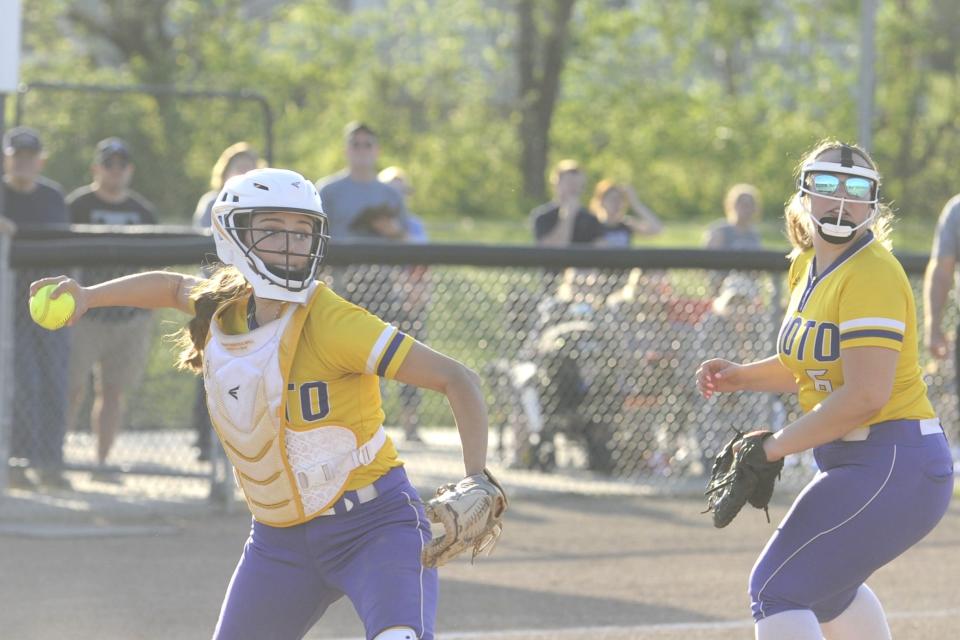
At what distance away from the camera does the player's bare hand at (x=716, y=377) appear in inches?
203

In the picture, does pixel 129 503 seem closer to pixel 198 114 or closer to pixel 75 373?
pixel 75 373

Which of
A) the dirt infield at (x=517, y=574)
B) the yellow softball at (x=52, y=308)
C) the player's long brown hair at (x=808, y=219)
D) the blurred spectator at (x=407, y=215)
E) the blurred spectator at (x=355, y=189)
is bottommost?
the dirt infield at (x=517, y=574)

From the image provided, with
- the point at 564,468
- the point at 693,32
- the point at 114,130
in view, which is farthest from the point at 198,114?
the point at 693,32

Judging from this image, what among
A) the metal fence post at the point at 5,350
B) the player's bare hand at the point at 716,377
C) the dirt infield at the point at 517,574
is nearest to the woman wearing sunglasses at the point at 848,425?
the player's bare hand at the point at 716,377

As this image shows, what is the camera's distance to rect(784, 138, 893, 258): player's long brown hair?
4734 mm

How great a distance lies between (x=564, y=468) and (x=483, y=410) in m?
6.40

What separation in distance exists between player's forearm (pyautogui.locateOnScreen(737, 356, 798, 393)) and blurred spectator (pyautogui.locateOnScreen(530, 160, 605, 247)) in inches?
239

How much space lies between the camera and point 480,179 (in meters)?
30.9

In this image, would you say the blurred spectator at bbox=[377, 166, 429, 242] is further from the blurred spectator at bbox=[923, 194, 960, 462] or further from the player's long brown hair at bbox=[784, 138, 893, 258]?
the player's long brown hair at bbox=[784, 138, 893, 258]

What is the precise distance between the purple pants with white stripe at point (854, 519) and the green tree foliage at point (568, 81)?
2349cm

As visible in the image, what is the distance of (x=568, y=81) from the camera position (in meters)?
34.9

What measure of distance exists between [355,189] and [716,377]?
18.2 ft

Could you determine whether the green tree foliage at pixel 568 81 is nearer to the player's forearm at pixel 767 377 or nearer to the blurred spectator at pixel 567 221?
the blurred spectator at pixel 567 221

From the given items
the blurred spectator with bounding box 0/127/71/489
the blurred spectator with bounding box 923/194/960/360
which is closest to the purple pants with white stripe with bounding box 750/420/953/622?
the blurred spectator with bounding box 923/194/960/360
